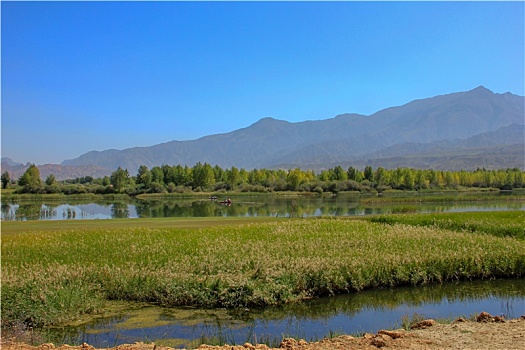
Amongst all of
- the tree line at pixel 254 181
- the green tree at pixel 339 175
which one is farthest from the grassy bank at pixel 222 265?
the green tree at pixel 339 175

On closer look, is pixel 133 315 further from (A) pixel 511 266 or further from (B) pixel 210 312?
(A) pixel 511 266

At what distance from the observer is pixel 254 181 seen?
164m

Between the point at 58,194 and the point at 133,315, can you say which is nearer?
the point at 133,315

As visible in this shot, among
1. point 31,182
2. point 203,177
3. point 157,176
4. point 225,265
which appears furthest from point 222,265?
A: point 157,176

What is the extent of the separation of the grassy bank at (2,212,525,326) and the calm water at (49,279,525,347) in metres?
0.72

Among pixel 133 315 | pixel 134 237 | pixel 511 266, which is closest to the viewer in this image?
pixel 133 315

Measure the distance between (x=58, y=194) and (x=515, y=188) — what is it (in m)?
144

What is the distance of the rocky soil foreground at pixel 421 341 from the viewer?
10.7 meters

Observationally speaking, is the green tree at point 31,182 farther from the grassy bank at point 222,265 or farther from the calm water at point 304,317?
the calm water at point 304,317

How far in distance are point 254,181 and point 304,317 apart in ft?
485

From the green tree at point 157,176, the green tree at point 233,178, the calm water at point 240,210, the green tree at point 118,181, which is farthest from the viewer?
the green tree at point 157,176

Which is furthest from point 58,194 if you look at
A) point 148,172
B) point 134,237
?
point 134,237

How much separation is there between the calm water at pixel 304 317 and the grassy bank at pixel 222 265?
719 millimetres

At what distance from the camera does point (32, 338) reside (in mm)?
13133
